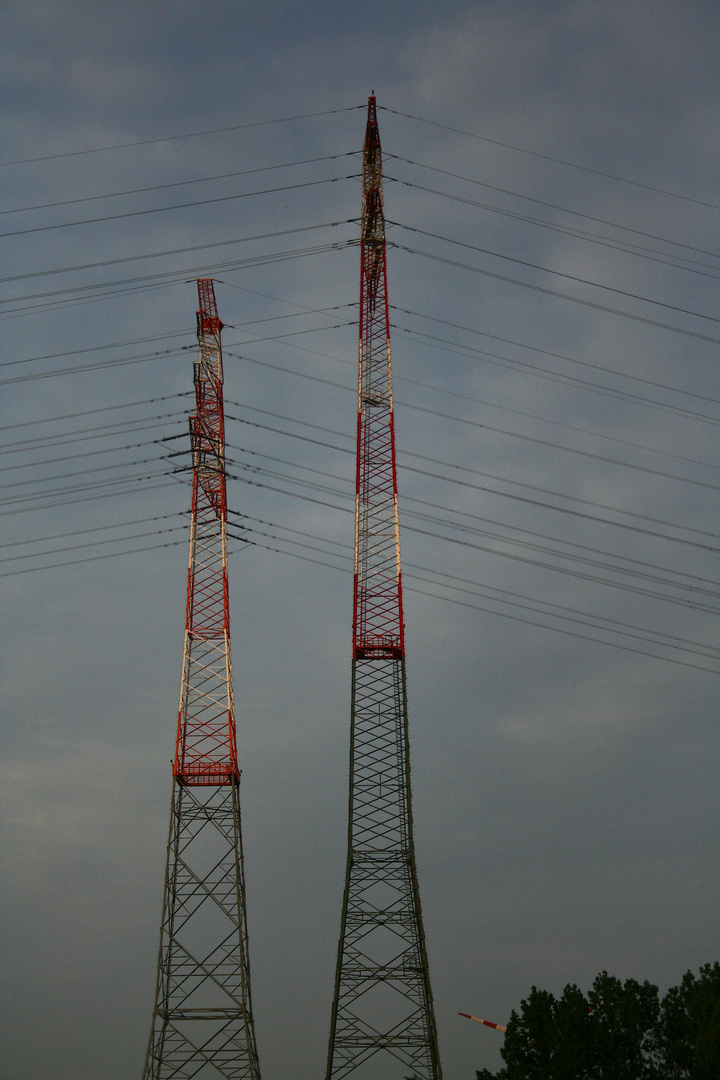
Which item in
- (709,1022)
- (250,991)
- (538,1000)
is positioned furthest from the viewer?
(538,1000)

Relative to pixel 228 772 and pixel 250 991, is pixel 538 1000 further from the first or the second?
pixel 228 772

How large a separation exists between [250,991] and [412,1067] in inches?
→ 388

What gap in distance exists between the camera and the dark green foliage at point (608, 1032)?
6094cm

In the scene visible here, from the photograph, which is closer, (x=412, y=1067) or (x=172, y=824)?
(x=412, y=1067)

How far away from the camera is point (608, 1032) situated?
6250 centimetres

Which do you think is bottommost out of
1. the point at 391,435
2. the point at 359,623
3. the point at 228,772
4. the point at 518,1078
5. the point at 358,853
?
the point at 518,1078

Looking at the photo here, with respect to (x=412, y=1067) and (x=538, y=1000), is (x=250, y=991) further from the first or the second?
(x=538, y=1000)

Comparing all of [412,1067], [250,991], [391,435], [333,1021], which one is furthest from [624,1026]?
[391,435]

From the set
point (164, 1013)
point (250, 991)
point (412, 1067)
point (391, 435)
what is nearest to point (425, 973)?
point (412, 1067)

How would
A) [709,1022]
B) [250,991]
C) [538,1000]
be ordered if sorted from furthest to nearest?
[538,1000], [250,991], [709,1022]

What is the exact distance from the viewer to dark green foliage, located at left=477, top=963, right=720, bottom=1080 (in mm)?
60938

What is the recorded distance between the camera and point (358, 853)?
59.8 metres

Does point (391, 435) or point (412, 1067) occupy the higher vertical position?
point (391, 435)

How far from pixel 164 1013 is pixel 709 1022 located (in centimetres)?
2844
